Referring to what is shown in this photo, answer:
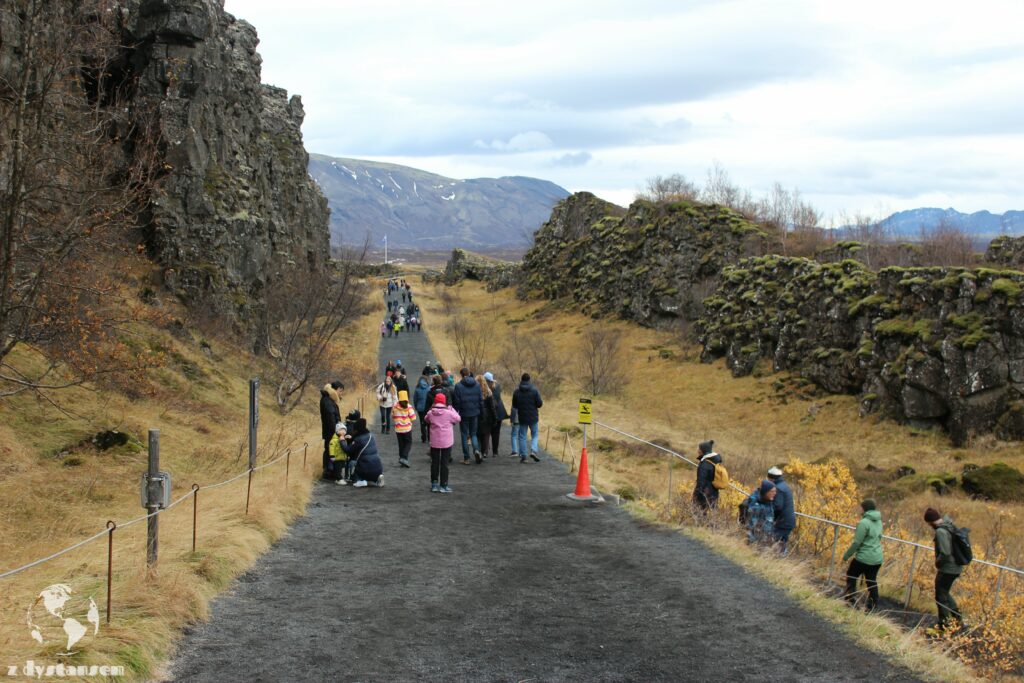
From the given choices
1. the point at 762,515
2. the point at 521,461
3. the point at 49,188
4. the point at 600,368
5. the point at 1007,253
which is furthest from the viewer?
the point at 1007,253

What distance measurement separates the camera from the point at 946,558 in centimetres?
1058

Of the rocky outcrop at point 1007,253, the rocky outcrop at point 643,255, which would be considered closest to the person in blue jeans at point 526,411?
the rocky outcrop at point 1007,253

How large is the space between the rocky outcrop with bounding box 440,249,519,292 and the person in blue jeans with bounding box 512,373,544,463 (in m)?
78.7

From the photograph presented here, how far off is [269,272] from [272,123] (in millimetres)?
31872

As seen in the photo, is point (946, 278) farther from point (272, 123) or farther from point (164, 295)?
point (272, 123)

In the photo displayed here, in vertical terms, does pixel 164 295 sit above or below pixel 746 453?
above

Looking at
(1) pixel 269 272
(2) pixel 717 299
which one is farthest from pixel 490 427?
(2) pixel 717 299

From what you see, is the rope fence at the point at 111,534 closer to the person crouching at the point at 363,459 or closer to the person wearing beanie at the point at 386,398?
the person crouching at the point at 363,459

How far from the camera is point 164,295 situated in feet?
95.2

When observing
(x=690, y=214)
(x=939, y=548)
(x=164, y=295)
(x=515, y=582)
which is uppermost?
(x=690, y=214)

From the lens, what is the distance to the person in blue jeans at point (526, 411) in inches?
733

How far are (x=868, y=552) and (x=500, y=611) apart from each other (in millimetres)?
5237

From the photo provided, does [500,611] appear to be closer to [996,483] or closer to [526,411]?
[526,411]

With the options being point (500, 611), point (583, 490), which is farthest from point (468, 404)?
point (500, 611)
